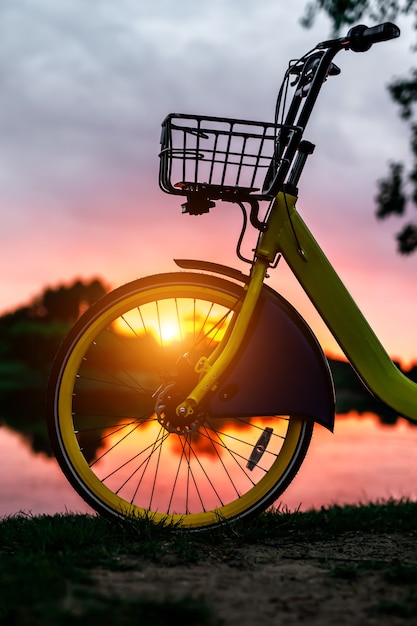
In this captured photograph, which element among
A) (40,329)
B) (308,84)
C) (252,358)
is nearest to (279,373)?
(252,358)

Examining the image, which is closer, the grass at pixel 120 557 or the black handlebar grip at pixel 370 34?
the grass at pixel 120 557

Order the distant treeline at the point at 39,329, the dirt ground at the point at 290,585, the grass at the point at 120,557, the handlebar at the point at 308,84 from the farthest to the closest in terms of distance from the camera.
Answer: the distant treeline at the point at 39,329
the handlebar at the point at 308,84
the dirt ground at the point at 290,585
the grass at the point at 120,557

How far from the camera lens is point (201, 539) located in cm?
334

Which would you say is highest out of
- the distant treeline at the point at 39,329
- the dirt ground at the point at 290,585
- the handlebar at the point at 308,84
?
the distant treeline at the point at 39,329

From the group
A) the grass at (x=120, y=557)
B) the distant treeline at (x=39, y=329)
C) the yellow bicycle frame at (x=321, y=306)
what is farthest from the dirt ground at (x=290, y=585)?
the distant treeline at (x=39, y=329)

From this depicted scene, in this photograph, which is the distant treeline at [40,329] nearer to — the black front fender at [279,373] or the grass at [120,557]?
the grass at [120,557]

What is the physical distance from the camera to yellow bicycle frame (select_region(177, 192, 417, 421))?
11.1 feet

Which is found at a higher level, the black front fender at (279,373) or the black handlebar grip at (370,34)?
the black handlebar grip at (370,34)

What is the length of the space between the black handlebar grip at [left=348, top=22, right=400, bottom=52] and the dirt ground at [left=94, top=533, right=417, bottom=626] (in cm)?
199

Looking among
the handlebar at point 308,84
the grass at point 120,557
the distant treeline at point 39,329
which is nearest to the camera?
the grass at point 120,557

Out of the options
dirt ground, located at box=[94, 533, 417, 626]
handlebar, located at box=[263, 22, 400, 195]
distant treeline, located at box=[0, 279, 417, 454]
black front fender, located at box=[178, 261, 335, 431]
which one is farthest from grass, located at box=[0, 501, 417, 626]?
distant treeline, located at box=[0, 279, 417, 454]

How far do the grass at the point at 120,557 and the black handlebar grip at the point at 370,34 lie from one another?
1997mm

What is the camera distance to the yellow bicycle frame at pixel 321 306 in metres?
3.37

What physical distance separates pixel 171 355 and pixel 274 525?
942mm
